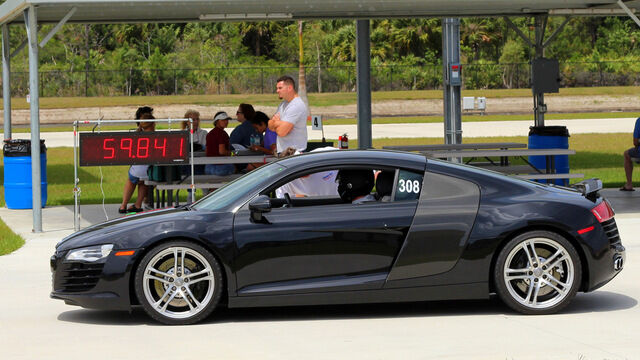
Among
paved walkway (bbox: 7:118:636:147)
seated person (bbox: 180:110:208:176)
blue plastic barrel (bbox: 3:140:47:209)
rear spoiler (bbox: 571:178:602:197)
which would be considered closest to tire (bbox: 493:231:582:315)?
rear spoiler (bbox: 571:178:602:197)

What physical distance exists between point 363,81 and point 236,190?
14022 mm

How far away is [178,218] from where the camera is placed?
8.03 metres

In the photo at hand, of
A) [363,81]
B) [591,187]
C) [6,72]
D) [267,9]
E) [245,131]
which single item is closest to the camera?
[591,187]

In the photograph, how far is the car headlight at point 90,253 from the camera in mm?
7945

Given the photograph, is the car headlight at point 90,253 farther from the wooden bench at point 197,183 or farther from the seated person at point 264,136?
the seated person at point 264,136

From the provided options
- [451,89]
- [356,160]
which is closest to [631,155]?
[451,89]

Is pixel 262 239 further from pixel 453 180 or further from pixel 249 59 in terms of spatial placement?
pixel 249 59

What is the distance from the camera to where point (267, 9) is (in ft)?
52.3

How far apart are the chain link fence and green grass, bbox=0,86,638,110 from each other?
6.79 ft

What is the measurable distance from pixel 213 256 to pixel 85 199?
11.3 m

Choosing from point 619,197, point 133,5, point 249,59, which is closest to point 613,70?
point 249,59

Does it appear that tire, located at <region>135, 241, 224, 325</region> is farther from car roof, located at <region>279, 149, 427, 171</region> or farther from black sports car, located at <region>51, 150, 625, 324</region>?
car roof, located at <region>279, 149, 427, 171</region>

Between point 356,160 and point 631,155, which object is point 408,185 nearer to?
point 356,160

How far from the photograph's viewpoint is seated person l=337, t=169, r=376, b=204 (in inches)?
332
